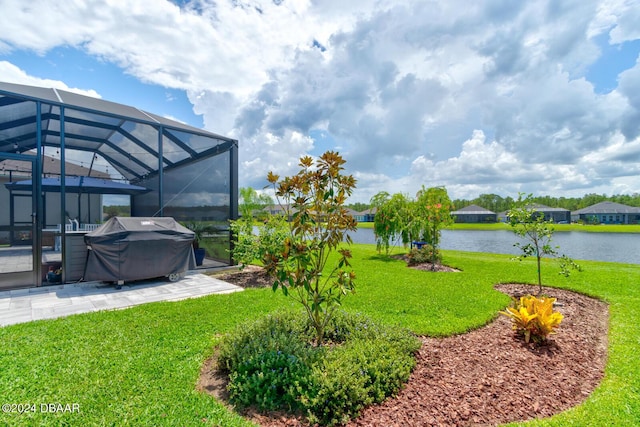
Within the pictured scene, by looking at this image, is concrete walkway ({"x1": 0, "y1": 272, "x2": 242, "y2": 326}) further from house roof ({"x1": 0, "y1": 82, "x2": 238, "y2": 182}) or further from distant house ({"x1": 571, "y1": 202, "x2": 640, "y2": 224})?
distant house ({"x1": 571, "y1": 202, "x2": 640, "y2": 224})

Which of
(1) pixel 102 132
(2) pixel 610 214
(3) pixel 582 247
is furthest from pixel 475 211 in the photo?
(1) pixel 102 132

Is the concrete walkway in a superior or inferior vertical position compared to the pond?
superior

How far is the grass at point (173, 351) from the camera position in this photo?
7.34 feet

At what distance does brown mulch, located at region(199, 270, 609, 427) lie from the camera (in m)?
2.26

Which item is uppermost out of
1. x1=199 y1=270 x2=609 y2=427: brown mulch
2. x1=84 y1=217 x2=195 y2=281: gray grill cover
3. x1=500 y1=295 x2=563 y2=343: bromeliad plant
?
x1=84 y1=217 x2=195 y2=281: gray grill cover

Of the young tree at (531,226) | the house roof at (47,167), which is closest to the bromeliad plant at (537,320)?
the young tree at (531,226)

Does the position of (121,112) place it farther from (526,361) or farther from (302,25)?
(526,361)

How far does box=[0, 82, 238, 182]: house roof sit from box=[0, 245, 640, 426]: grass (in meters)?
4.22

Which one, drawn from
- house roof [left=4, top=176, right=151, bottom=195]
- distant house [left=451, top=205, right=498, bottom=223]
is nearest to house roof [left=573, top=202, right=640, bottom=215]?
distant house [left=451, top=205, right=498, bottom=223]

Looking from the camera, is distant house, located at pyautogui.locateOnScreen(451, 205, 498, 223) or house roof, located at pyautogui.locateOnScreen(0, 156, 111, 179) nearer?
house roof, located at pyautogui.locateOnScreen(0, 156, 111, 179)

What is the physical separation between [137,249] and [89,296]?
116 centimetres

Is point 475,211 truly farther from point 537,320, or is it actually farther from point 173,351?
point 173,351

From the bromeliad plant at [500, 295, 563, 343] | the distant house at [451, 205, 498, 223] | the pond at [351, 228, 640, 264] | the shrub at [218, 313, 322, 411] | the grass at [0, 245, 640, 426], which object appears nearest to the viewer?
the grass at [0, 245, 640, 426]

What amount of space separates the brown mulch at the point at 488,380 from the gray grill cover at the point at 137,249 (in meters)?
4.17
